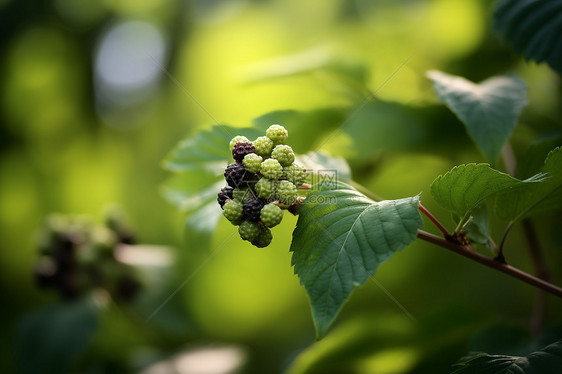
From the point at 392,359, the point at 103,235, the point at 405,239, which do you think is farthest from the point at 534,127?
the point at 103,235

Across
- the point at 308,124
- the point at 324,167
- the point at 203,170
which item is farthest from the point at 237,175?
the point at 308,124

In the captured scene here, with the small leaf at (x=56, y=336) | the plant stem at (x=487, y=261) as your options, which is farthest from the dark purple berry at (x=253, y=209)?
the small leaf at (x=56, y=336)

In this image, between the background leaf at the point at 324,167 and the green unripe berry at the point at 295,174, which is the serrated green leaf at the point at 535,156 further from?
the green unripe berry at the point at 295,174

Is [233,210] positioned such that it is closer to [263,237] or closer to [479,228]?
[263,237]

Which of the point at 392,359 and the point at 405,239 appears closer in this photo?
the point at 405,239

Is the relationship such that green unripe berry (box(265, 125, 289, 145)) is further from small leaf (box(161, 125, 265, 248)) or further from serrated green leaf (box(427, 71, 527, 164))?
serrated green leaf (box(427, 71, 527, 164))

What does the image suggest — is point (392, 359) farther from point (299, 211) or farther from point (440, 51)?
point (440, 51)

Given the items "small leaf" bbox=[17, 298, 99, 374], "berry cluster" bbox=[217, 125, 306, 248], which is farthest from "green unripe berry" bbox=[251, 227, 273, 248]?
"small leaf" bbox=[17, 298, 99, 374]
